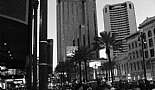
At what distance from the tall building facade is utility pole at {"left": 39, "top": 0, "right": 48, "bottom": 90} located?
454 feet

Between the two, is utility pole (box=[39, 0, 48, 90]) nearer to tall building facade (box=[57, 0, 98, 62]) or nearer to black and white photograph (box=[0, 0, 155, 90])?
black and white photograph (box=[0, 0, 155, 90])

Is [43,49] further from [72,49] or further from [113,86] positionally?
[72,49]

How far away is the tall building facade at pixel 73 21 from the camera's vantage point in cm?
15588

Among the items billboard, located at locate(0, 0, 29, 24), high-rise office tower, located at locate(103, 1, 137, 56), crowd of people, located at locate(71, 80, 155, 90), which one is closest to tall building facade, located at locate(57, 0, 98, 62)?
high-rise office tower, located at locate(103, 1, 137, 56)

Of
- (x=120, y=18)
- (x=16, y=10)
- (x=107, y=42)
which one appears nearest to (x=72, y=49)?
(x=107, y=42)

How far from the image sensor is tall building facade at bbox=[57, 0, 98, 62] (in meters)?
156

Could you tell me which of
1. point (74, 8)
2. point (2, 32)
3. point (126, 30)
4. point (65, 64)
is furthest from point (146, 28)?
point (126, 30)

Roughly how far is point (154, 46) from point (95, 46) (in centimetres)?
3449

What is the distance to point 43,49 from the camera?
3613 mm

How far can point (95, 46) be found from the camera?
44812mm

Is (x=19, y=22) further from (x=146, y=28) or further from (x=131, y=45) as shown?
(x=131, y=45)

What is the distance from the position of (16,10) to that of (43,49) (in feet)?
8.65

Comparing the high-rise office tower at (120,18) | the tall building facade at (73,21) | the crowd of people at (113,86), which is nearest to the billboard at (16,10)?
the crowd of people at (113,86)

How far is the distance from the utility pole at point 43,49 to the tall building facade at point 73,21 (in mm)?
138489
